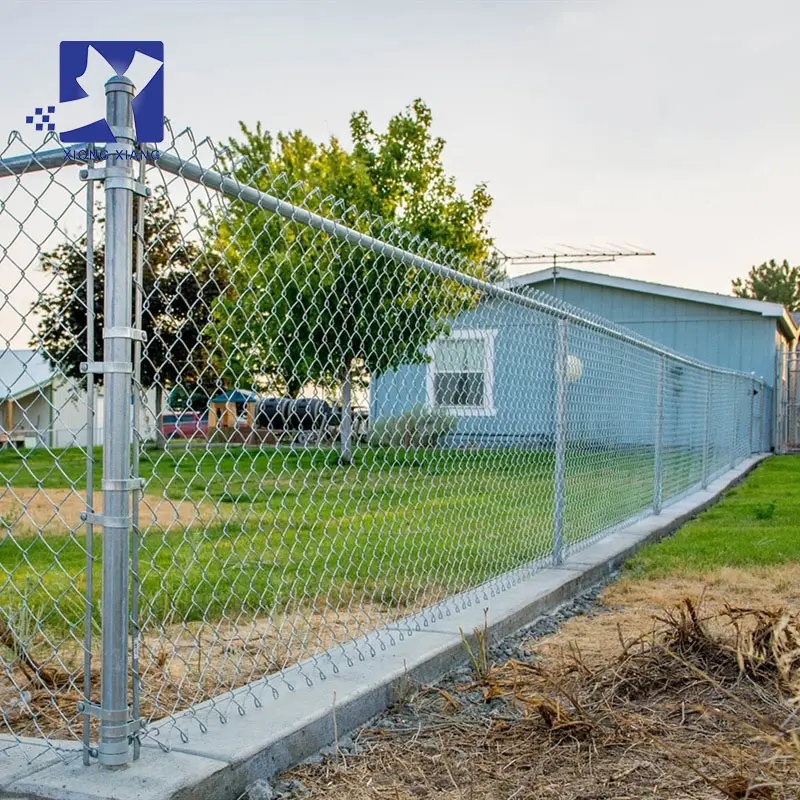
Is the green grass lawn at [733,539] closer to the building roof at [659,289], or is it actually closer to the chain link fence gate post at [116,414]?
the chain link fence gate post at [116,414]

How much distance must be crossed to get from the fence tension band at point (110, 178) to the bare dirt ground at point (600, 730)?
1.62 metres

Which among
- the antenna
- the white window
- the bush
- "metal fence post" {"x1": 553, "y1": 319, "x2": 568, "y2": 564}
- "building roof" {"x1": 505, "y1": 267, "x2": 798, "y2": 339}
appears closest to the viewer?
the bush

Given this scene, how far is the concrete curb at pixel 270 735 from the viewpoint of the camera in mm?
2172

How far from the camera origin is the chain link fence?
2.25 meters

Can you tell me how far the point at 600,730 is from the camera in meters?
2.93

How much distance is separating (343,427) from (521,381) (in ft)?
6.75

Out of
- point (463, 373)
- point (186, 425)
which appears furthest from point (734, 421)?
point (186, 425)

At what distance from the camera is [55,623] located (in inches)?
154

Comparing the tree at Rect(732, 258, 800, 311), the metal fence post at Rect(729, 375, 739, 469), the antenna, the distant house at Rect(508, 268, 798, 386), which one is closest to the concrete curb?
the metal fence post at Rect(729, 375, 739, 469)

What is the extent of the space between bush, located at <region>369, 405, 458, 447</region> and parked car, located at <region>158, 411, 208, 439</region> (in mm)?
1028

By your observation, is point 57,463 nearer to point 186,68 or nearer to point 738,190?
point 186,68

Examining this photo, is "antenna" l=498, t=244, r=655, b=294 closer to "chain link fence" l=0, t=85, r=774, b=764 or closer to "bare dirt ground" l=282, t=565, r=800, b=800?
"chain link fence" l=0, t=85, r=774, b=764

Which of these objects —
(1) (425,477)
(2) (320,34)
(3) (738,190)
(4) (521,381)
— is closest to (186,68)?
(2) (320,34)

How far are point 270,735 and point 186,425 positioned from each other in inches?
37.9
